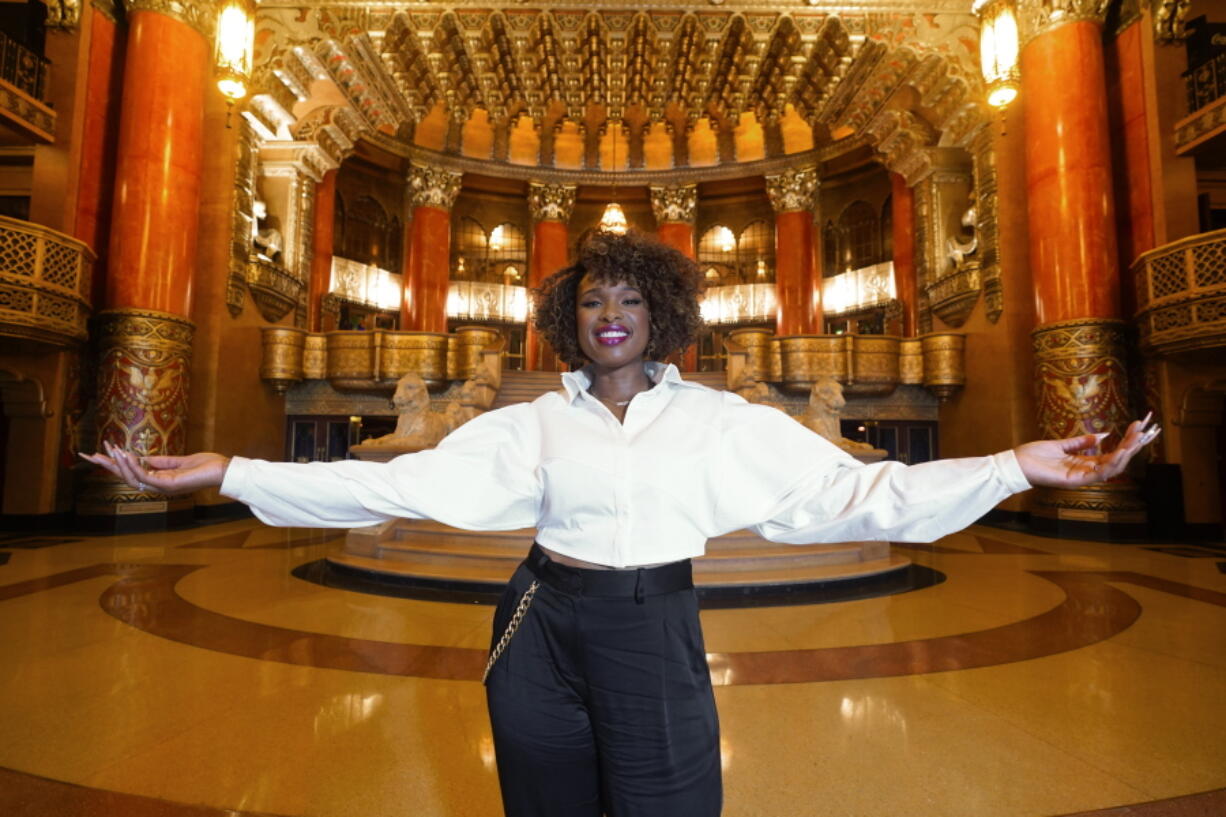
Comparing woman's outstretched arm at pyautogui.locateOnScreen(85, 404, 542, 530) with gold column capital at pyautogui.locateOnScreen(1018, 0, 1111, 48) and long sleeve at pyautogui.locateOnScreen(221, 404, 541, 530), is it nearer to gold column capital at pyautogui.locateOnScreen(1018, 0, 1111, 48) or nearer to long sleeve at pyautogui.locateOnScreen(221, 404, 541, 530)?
long sleeve at pyautogui.locateOnScreen(221, 404, 541, 530)

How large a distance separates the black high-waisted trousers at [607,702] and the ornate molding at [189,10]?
11.6 metres

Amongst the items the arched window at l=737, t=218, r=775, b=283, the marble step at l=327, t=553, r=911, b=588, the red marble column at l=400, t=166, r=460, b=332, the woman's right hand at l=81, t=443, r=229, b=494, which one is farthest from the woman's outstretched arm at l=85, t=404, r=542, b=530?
the arched window at l=737, t=218, r=775, b=283

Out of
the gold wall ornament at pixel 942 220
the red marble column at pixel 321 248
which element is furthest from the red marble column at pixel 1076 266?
the red marble column at pixel 321 248

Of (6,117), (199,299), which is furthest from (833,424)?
(6,117)

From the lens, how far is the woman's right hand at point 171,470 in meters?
1.10

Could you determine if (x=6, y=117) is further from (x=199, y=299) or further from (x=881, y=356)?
(x=881, y=356)

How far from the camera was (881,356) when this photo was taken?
12.6m

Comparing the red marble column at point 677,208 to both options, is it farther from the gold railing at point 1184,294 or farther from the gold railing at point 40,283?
the gold railing at point 40,283

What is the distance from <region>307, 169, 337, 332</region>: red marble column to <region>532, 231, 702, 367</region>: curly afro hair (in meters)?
15.6

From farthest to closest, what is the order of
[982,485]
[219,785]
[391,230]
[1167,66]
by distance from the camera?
1. [391,230]
2. [1167,66]
3. [219,785]
4. [982,485]

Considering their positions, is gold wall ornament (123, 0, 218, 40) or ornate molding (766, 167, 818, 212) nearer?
gold wall ornament (123, 0, 218, 40)

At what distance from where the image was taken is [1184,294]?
24.2 feet

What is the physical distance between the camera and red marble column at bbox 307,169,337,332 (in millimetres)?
15438

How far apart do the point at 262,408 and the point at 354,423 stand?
215cm
